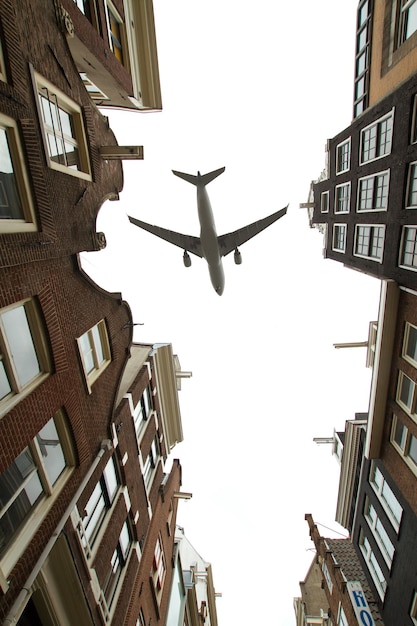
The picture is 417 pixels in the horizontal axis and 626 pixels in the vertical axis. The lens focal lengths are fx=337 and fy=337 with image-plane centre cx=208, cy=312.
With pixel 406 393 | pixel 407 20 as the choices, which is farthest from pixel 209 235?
pixel 406 393

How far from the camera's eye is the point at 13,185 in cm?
885

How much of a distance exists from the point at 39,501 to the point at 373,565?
65.0 feet

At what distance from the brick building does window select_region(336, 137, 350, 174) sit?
18.3 metres

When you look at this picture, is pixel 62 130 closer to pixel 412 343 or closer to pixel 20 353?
pixel 20 353

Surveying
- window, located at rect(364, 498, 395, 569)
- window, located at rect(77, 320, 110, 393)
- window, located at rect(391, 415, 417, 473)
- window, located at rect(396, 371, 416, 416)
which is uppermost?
window, located at rect(77, 320, 110, 393)

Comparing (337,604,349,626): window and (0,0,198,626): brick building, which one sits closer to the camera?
(0,0,198,626): brick building

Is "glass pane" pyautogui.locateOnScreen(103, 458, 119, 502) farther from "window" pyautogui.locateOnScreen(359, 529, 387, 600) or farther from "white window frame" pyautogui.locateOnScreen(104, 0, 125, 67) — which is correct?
"white window frame" pyautogui.locateOnScreen(104, 0, 125, 67)

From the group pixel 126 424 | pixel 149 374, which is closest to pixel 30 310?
pixel 126 424

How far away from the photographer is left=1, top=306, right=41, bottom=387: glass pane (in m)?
8.54

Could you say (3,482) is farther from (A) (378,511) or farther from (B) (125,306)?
(A) (378,511)

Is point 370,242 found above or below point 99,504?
above

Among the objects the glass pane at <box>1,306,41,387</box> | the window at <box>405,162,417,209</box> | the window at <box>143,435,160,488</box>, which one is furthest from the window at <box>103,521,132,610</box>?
the window at <box>405,162,417,209</box>

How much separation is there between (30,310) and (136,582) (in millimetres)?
13965

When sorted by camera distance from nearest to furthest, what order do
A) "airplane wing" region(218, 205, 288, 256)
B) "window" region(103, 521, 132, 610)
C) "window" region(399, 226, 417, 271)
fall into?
1. "window" region(103, 521, 132, 610)
2. "window" region(399, 226, 417, 271)
3. "airplane wing" region(218, 205, 288, 256)
